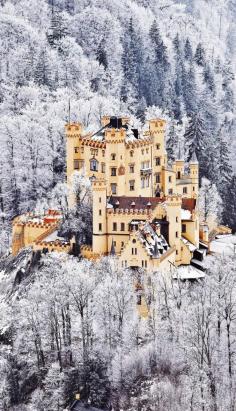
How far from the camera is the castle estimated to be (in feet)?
289

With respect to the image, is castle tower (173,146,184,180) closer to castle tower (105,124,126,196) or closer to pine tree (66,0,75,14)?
castle tower (105,124,126,196)

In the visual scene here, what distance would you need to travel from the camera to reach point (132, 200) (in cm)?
9206

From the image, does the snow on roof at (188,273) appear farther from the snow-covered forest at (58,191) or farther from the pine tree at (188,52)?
the pine tree at (188,52)

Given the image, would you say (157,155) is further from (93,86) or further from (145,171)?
(93,86)

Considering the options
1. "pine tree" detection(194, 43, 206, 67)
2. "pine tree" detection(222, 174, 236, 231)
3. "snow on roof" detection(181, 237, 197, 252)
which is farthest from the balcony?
"pine tree" detection(194, 43, 206, 67)

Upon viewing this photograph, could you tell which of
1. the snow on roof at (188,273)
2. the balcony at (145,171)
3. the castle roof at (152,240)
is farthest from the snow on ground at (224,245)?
the balcony at (145,171)

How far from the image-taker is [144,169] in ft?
332

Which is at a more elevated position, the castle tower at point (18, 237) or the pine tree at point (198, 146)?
the pine tree at point (198, 146)

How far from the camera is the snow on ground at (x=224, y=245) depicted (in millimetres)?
96537

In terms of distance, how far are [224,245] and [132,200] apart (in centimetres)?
1432

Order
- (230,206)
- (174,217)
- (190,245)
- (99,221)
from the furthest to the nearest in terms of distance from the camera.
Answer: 1. (230,206)
2. (190,245)
3. (99,221)
4. (174,217)

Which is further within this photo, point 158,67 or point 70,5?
point 70,5

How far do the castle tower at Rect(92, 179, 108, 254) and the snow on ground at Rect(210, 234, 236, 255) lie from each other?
12.3 metres

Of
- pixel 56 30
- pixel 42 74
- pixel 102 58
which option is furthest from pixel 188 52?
→ pixel 42 74
